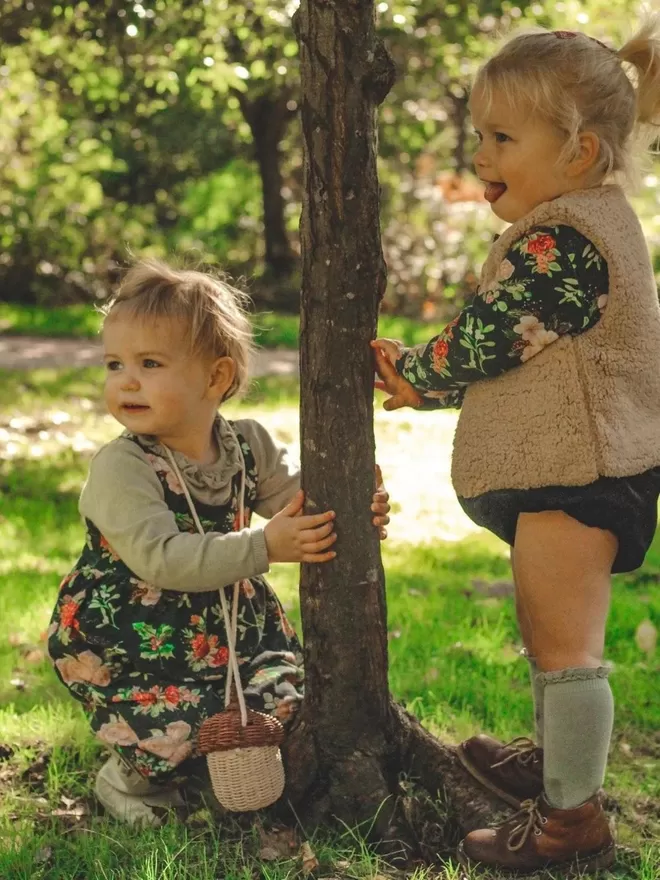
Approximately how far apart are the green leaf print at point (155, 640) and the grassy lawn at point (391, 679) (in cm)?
40

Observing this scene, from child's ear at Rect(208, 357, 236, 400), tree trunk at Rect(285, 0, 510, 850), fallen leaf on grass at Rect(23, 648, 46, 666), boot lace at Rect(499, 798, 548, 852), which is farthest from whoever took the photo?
fallen leaf on grass at Rect(23, 648, 46, 666)

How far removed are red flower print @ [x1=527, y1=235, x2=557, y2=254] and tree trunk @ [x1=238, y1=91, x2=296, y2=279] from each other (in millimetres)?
11418

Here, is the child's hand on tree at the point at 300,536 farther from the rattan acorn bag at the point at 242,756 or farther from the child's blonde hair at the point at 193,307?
the child's blonde hair at the point at 193,307

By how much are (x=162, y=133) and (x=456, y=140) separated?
3.82m

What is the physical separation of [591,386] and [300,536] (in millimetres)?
725

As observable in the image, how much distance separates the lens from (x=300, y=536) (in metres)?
2.71

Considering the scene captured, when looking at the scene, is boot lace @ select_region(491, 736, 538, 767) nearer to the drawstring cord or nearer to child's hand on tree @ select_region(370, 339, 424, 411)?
the drawstring cord

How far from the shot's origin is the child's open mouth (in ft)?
8.97

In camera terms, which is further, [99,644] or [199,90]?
[199,90]

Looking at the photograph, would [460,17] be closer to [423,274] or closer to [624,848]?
[423,274]

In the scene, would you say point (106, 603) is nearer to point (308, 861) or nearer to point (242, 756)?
point (242, 756)

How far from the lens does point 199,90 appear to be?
26.9 ft

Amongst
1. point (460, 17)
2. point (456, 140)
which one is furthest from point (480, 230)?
point (460, 17)

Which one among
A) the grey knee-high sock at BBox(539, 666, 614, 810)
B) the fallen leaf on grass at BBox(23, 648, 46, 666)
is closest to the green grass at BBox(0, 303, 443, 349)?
the fallen leaf on grass at BBox(23, 648, 46, 666)
